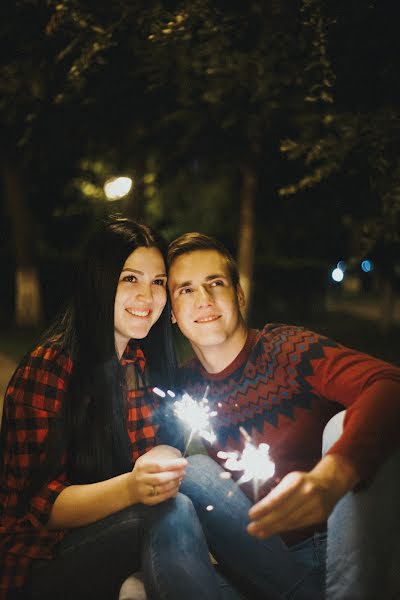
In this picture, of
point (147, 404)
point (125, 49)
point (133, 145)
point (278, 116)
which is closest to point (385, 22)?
point (278, 116)

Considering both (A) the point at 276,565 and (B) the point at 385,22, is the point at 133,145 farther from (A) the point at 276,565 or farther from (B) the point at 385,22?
(A) the point at 276,565

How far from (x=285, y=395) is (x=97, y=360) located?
3.13 ft

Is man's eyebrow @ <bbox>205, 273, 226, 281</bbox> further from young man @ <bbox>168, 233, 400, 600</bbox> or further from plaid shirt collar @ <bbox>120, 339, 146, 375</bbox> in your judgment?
plaid shirt collar @ <bbox>120, 339, 146, 375</bbox>

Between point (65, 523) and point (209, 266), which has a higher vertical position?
point (209, 266)

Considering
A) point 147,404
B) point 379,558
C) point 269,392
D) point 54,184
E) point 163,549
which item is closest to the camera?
point 379,558

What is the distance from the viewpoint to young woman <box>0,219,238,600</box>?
236cm

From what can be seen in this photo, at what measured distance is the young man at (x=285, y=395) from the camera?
210cm

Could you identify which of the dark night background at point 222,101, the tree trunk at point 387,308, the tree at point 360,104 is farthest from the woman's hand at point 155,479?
the tree trunk at point 387,308

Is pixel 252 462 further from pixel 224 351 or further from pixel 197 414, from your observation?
pixel 224 351

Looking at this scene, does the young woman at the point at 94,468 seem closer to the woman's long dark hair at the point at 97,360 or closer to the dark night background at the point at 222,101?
the woman's long dark hair at the point at 97,360

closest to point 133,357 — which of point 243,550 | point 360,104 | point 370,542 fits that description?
point 243,550

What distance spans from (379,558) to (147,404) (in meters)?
1.40

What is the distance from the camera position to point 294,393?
2791 millimetres

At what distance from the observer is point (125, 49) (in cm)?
621
